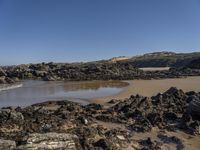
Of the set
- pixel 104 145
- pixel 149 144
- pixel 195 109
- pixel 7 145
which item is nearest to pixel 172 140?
pixel 149 144

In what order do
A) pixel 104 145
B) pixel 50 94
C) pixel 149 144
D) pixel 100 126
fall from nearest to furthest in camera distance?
1. pixel 104 145
2. pixel 149 144
3. pixel 100 126
4. pixel 50 94

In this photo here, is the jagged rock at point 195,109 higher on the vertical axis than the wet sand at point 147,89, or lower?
higher

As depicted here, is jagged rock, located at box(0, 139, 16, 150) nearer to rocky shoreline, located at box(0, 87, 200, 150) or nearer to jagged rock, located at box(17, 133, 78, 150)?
rocky shoreline, located at box(0, 87, 200, 150)

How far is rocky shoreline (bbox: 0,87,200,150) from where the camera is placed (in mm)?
8383

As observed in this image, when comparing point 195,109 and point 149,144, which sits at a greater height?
point 195,109

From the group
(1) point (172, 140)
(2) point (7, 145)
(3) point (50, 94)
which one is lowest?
(3) point (50, 94)

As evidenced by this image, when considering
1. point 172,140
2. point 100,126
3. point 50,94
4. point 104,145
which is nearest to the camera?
point 104,145

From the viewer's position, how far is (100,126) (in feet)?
→ 39.9

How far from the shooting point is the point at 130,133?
11.6 metres

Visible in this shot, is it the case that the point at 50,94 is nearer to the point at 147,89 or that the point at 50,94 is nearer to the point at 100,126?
the point at 147,89

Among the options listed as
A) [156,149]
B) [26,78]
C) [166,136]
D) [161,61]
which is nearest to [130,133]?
[166,136]

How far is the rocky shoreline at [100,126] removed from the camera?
8.38 meters

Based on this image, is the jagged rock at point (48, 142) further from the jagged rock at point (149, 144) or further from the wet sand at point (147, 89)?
the wet sand at point (147, 89)

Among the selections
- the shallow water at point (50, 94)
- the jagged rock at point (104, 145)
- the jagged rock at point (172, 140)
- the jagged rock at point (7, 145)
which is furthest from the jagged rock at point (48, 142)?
the shallow water at point (50, 94)
